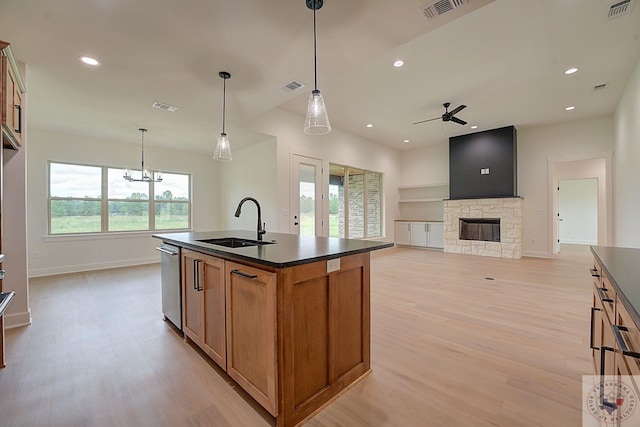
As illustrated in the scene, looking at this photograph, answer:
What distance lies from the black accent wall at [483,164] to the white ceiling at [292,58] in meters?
1.23

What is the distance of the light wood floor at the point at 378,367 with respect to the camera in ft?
5.03

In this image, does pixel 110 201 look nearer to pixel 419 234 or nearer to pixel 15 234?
pixel 15 234

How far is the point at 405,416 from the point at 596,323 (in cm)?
119

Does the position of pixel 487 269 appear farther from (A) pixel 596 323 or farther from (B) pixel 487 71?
(A) pixel 596 323

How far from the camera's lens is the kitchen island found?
4.58 ft

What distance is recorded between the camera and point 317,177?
5988 mm

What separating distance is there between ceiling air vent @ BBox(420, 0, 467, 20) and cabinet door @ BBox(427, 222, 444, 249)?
6.39 meters

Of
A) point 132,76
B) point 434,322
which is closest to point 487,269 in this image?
point 434,322

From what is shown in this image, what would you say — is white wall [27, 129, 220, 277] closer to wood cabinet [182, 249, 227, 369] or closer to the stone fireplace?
wood cabinet [182, 249, 227, 369]

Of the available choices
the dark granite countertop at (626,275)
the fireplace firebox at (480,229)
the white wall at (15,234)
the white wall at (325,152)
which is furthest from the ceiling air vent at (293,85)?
the fireplace firebox at (480,229)

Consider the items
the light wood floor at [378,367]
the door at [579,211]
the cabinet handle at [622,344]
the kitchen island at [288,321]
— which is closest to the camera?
the cabinet handle at [622,344]

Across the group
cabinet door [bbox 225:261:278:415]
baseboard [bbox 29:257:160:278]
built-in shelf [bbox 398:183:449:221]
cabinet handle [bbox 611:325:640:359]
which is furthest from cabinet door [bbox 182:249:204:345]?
built-in shelf [bbox 398:183:449:221]

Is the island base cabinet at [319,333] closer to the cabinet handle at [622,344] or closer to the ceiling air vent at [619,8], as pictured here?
the cabinet handle at [622,344]

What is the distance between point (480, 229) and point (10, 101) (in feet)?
27.7
